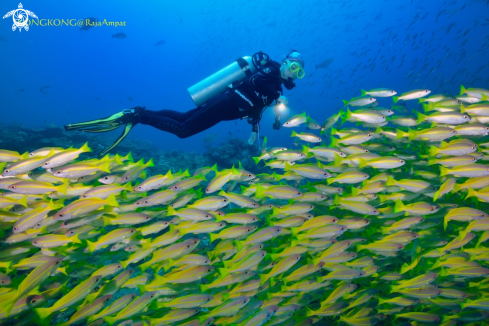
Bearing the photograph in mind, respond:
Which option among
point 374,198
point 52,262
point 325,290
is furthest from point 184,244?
point 374,198

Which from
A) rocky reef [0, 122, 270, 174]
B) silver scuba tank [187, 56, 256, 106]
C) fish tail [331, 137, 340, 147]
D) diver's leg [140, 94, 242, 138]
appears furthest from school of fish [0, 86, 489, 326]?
rocky reef [0, 122, 270, 174]

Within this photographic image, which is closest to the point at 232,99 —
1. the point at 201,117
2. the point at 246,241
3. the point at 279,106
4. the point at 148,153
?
the point at 201,117

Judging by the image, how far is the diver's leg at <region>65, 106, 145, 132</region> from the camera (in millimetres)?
5172

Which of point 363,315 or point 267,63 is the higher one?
point 267,63

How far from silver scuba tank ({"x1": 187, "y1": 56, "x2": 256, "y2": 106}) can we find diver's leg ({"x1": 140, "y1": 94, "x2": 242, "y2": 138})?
288 mm

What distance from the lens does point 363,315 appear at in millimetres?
3334

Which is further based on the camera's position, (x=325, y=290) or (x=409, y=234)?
(x=325, y=290)

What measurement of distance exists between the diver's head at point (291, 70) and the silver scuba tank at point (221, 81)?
88 centimetres

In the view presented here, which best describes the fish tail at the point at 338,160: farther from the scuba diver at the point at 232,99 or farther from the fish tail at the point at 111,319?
the fish tail at the point at 111,319

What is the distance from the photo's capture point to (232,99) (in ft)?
17.8

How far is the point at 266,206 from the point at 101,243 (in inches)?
87.1

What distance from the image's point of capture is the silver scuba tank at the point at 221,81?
572 cm

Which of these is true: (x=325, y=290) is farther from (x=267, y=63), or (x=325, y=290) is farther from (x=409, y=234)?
(x=267, y=63)

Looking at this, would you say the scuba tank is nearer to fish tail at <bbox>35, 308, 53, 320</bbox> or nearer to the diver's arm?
the diver's arm
